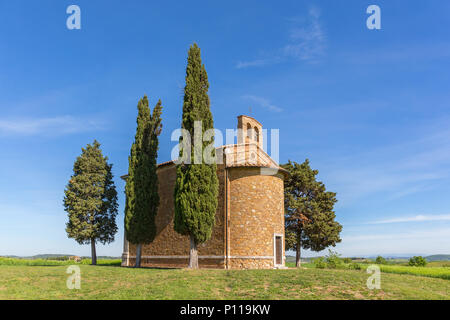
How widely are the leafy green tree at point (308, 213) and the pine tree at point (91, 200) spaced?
1679 cm

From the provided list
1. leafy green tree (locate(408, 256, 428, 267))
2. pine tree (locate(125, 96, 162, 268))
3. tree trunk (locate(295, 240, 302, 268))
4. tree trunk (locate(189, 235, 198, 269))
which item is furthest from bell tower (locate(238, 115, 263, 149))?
leafy green tree (locate(408, 256, 428, 267))

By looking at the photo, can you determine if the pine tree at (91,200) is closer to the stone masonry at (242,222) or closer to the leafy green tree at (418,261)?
the stone masonry at (242,222)

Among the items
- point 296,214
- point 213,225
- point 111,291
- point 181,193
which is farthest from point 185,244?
point 296,214

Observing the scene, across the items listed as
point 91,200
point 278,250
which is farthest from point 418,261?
point 91,200

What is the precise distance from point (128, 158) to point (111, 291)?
1363cm

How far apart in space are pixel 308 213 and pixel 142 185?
55.0ft

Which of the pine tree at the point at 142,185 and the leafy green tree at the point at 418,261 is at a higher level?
the pine tree at the point at 142,185

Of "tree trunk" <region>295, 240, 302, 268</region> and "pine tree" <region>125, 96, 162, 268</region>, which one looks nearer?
"pine tree" <region>125, 96, 162, 268</region>

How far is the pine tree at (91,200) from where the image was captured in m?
30.3

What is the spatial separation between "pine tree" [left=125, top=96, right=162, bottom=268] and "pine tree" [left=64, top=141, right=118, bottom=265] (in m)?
7.54

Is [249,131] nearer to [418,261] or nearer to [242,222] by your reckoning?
[242,222]

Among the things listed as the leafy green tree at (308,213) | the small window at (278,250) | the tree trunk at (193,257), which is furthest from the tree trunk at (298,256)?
the tree trunk at (193,257)

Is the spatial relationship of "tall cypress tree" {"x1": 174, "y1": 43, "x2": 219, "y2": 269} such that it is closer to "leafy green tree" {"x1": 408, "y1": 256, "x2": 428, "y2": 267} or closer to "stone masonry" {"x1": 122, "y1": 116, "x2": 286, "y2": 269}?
"stone masonry" {"x1": 122, "y1": 116, "x2": 286, "y2": 269}

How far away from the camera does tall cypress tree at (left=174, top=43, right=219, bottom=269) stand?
797 inches
